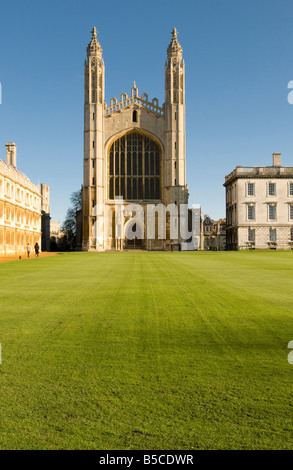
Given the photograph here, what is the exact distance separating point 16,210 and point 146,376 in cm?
3956

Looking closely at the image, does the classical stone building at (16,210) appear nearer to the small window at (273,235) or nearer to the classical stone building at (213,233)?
the small window at (273,235)

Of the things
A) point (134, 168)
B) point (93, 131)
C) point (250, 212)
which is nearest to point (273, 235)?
point (250, 212)

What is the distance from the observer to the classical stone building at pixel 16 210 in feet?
121

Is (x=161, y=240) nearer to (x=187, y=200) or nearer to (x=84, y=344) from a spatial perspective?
(x=187, y=200)

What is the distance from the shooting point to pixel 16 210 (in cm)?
4128

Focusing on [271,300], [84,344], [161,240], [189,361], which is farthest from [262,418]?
[161,240]

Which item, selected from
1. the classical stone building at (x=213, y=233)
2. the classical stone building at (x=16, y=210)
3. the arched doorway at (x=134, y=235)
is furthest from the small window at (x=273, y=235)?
the classical stone building at (x=213, y=233)

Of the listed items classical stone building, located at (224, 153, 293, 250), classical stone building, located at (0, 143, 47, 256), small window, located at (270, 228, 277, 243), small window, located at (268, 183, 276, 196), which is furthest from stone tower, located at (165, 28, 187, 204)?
classical stone building, located at (0, 143, 47, 256)

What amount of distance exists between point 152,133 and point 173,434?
5623cm

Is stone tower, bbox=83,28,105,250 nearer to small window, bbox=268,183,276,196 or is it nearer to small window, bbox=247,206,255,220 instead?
small window, bbox=247,206,255,220

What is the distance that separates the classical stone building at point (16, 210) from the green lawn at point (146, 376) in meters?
30.4

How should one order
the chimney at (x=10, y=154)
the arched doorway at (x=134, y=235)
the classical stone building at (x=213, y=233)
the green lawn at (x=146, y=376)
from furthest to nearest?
the classical stone building at (x=213, y=233) < the arched doorway at (x=134, y=235) < the chimney at (x=10, y=154) < the green lawn at (x=146, y=376)

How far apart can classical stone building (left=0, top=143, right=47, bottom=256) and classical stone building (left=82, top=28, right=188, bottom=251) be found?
7789 mm
